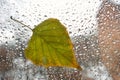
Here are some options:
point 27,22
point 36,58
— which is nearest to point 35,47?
point 36,58

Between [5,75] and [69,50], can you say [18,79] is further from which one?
[69,50]

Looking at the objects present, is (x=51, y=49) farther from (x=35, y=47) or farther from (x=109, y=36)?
(x=109, y=36)

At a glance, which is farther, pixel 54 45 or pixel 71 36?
pixel 71 36

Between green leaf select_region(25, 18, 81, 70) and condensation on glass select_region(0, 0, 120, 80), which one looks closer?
green leaf select_region(25, 18, 81, 70)

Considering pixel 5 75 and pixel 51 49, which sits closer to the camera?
pixel 51 49

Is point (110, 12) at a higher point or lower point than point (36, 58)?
higher

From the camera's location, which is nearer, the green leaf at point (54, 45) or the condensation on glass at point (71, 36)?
the green leaf at point (54, 45)

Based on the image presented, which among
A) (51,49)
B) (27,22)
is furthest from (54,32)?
(27,22)
